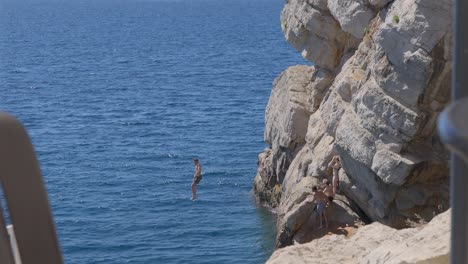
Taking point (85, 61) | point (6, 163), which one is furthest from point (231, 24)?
point (6, 163)

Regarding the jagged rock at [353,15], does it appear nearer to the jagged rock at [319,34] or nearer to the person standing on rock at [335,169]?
the jagged rock at [319,34]

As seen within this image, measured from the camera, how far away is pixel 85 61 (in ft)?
307

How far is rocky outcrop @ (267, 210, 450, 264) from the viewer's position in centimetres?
943

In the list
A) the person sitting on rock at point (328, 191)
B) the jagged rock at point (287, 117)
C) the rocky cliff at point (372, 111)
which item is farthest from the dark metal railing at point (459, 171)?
the jagged rock at point (287, 117)

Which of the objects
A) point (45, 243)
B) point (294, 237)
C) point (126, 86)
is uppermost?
point (45, 243)

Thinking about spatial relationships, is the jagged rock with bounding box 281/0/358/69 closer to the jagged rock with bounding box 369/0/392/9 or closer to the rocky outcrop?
the jagged rock with bounding box 369/0/392/9

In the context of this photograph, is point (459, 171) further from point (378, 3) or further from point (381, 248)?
point (378, 3)

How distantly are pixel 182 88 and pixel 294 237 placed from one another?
1869 inches

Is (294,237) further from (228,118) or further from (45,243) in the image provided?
(228,118)

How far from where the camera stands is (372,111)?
2225cm

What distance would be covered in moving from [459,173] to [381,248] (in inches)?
381

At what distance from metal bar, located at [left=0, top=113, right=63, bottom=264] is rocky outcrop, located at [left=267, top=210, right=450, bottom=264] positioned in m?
8.06

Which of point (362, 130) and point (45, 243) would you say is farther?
point (362, 130)

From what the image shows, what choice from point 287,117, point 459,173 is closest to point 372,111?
point 287,117
